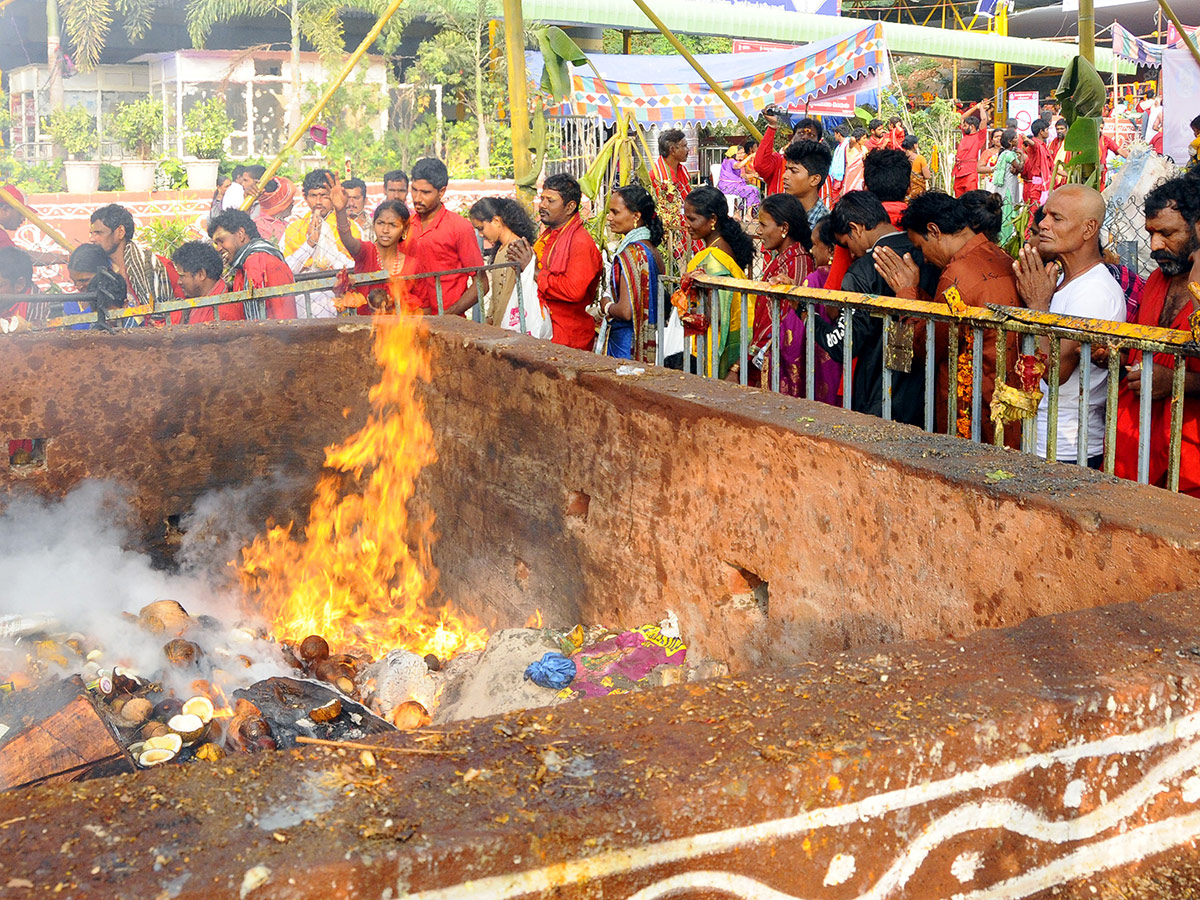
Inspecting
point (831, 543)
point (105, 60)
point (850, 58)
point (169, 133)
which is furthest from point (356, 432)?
point (105, 60)

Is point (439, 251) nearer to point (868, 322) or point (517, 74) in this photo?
point (517, 74)

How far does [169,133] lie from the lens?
2155 cm

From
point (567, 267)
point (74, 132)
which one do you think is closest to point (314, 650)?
point (567, 267)

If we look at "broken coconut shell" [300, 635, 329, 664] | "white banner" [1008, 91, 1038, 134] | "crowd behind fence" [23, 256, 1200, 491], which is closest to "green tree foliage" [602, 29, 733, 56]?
"white banner" [1008, 91, 1038, 134]

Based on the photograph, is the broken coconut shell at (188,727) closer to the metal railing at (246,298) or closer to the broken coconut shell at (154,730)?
the broken coconut shell at (154,730)

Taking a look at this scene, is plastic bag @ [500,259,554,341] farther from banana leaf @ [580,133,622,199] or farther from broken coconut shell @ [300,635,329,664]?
broken coconut shell @ [300,635,329,664]

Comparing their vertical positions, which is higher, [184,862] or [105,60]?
[105,60]

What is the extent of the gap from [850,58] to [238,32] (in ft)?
50.0

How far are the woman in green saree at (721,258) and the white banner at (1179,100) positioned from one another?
6361mm

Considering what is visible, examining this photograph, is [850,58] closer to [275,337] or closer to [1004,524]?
[275,337]

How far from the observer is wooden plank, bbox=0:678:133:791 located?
3.61 meters

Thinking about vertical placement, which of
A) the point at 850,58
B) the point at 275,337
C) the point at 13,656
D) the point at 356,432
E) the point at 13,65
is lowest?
the point at 13,656

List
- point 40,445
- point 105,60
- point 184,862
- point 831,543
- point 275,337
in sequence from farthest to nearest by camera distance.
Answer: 1. point 105,60
2. point 275,337
3. point 40,445
4. point 831,543
5. point 184,862

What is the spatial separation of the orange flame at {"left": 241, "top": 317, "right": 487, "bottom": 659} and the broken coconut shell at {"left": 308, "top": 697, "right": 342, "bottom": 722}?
1443mm
